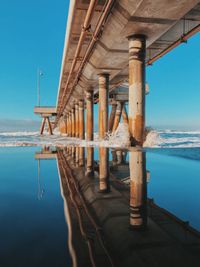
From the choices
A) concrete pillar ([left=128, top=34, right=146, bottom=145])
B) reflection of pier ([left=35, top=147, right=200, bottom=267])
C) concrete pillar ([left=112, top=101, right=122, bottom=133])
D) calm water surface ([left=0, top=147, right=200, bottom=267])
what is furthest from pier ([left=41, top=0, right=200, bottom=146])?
concrete pillar ([left=112, top=101, right=122, bottom=133])

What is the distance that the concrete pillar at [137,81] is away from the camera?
8961 millimetres

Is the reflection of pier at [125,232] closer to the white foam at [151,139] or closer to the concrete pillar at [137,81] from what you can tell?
the concrete pillar at [137,81]

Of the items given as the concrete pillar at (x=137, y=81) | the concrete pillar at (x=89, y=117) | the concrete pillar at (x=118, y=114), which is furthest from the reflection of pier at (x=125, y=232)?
the concrete pillar at (x=118, y=114)

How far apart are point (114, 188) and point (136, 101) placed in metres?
6.31

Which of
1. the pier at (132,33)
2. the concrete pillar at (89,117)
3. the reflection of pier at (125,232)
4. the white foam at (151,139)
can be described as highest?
the pier at (132,33)

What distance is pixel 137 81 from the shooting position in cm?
897

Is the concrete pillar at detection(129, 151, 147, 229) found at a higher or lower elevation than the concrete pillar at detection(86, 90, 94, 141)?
lower

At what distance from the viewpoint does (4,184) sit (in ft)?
10.7

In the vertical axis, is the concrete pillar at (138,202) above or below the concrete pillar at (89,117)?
below

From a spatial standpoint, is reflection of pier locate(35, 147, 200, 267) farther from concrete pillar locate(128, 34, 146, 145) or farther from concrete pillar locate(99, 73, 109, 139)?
concrete pillar locate(99, 73, 109, 139)

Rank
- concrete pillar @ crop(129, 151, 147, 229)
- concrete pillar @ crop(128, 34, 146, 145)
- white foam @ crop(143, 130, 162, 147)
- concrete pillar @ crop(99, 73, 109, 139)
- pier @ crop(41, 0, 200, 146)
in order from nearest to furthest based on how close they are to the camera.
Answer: concrete pillar @ crop(129, 151, 147, 229)
pier @ crop(41, 0, 200, 146)
concrete pillar @ crop(128, 34, 146, 145)
white foam @ crop(143, 130, 162, 147)
concrete pillar @ crop(99, 73, 109, 139)

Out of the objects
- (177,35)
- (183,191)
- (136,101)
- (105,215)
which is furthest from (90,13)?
(105,215)

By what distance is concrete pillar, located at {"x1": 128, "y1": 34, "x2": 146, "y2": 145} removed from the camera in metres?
8.96

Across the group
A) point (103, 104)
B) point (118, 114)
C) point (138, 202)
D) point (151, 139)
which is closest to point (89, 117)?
point (103, 104)
